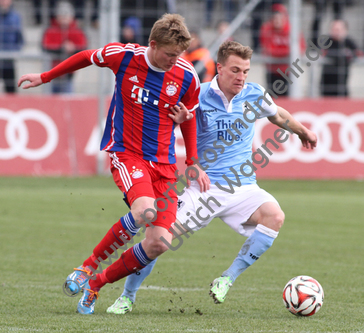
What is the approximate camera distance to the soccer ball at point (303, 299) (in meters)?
4.39

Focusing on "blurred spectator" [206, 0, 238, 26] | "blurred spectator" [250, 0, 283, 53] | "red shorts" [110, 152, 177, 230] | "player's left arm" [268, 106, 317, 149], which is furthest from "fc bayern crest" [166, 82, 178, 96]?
"blurred spectator" [206, 0, 238, 26]

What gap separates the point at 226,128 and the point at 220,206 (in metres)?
0.65

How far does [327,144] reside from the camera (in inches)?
545

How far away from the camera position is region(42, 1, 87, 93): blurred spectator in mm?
14203

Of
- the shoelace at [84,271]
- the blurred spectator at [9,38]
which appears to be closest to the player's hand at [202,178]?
the shoelace at [84,271]

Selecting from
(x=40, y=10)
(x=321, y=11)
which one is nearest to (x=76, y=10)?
(x=40, y=10)

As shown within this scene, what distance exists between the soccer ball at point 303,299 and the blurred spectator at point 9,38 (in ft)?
36.0

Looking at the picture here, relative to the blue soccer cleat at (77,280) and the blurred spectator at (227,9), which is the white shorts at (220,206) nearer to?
the blue soccer cleat at (77,280)

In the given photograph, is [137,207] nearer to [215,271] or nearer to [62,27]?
[215,271]

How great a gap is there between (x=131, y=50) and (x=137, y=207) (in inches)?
47.1

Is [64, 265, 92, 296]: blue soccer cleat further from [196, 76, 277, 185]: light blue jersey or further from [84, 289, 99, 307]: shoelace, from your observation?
[196, 76, 277, 185]: light blue jersey

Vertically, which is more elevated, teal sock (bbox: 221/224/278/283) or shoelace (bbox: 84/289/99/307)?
teal sock (bbox: 221/224/278/283)

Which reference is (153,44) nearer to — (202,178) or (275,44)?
(202,178)

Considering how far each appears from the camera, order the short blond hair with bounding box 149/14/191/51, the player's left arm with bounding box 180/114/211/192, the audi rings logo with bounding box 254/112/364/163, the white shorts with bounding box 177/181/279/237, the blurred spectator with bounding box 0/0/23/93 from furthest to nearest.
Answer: the blurred spectator with bounding box 0/0/23/93, the audi rings logo with bounding box 254/112/364/163, the white shorts with bounding box 177/181/279/237, the player's left arm with bounding box 180/114/211/192, the short blond hair with bounding box 149/14/191/51
